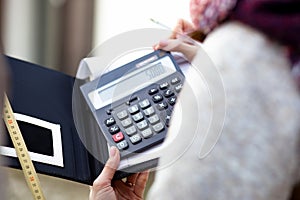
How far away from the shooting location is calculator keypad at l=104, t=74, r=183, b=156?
36.5 inches

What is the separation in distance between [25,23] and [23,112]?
52.1 inches

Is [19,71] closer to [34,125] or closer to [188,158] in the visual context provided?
[34,125]

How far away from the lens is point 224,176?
0.68 m

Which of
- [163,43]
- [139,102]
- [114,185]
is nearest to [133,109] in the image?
[139,102]

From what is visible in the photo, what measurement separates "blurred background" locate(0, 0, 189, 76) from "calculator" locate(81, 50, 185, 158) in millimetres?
1141

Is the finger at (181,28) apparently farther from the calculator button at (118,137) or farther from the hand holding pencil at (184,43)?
the calculator button at (118,137)

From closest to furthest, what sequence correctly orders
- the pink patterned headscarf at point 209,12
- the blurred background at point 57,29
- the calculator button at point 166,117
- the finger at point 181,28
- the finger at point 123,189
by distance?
1. the pink patterned headscarf at point 209,12
2. the calculator button at point 166,117
3. the finger at point 181,28
4. the finger at point 123,189
5. the blurred background at point 57,29

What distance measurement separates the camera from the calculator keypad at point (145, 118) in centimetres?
93

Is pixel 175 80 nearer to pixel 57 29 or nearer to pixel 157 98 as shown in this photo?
pixel 157 98

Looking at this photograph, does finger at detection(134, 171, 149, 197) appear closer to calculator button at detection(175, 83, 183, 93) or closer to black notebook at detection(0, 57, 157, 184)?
black notebook at detection(0, 57, 157, 184)

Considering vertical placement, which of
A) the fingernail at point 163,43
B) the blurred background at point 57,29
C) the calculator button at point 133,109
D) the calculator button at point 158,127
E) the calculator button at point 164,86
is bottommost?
the blurred background at point 57,29

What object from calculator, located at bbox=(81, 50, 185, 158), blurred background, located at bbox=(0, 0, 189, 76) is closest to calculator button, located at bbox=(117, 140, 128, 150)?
calculator, located at bbox=(81, 50, 185, 158)

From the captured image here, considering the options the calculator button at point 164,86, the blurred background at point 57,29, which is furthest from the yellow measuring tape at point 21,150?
the blurred background at point 57,29

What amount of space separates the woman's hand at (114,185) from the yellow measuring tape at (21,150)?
0.10 meters
